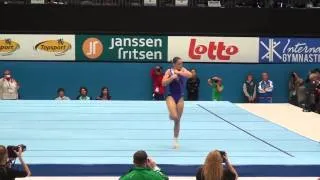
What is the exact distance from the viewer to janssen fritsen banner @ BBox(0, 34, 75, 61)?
2125cm

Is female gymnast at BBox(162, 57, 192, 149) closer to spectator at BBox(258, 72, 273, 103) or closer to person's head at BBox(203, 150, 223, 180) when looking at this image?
person's head at BBox(203, 150, 223, 180)

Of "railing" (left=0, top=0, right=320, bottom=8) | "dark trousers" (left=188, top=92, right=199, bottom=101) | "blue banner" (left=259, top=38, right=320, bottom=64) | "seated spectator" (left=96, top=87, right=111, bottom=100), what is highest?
"railing" (left=0, top=0, right=320, bottom=8)

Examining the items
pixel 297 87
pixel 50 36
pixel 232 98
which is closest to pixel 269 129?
pixel 297 87

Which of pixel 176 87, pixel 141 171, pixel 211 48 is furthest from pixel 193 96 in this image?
pixel 141 171

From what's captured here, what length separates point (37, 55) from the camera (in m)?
21.5

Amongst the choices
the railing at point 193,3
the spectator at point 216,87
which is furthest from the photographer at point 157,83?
the railing at point 193,3

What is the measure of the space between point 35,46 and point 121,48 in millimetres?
2920

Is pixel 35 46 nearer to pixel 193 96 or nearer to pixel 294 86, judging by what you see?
pixel 193 96

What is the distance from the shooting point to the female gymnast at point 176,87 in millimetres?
11172

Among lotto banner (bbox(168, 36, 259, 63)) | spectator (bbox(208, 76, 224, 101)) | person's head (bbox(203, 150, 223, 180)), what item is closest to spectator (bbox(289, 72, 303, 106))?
lotto banner (bbox(168, 36, 259, 63))

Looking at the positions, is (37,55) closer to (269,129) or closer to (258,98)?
(258,98)

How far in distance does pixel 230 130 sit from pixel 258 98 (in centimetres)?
833

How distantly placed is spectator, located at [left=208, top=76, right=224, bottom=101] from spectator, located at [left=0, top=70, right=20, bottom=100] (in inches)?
253

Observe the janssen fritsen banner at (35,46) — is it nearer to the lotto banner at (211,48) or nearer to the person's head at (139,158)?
the lotto banner at (211,48)
